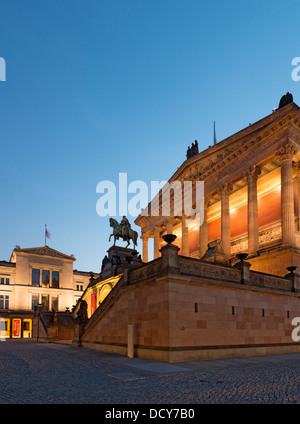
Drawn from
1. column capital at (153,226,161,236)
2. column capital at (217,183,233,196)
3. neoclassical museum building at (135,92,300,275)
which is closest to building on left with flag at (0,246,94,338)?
column capital at (153,226,161,236)

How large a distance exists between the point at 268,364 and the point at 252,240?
18.2 m

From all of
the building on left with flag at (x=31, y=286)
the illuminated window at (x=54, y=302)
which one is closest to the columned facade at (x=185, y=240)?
the building on left with flag at (x=31, y=286)

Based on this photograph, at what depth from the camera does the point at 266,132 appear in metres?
34.0

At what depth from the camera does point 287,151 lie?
31.7m

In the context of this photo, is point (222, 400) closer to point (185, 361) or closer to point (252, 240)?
point (185, 361)

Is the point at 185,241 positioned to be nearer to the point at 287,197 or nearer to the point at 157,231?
the point at 157,231

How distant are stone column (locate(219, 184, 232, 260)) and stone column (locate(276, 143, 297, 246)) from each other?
680 centimetres

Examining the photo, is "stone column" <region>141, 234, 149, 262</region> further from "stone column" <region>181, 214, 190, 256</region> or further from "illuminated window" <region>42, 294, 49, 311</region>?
"illuminated window" <region>42, 294, 49, 311</region>

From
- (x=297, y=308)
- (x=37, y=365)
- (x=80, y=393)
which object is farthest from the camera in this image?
(x=297, y=308)

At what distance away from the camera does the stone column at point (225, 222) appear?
119ft

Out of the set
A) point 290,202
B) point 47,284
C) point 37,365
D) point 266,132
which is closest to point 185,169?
point 266,132

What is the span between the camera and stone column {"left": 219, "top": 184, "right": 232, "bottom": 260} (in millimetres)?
36312

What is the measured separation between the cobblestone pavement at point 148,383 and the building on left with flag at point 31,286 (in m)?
50.7

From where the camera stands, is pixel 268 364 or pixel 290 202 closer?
pixel 268 364
